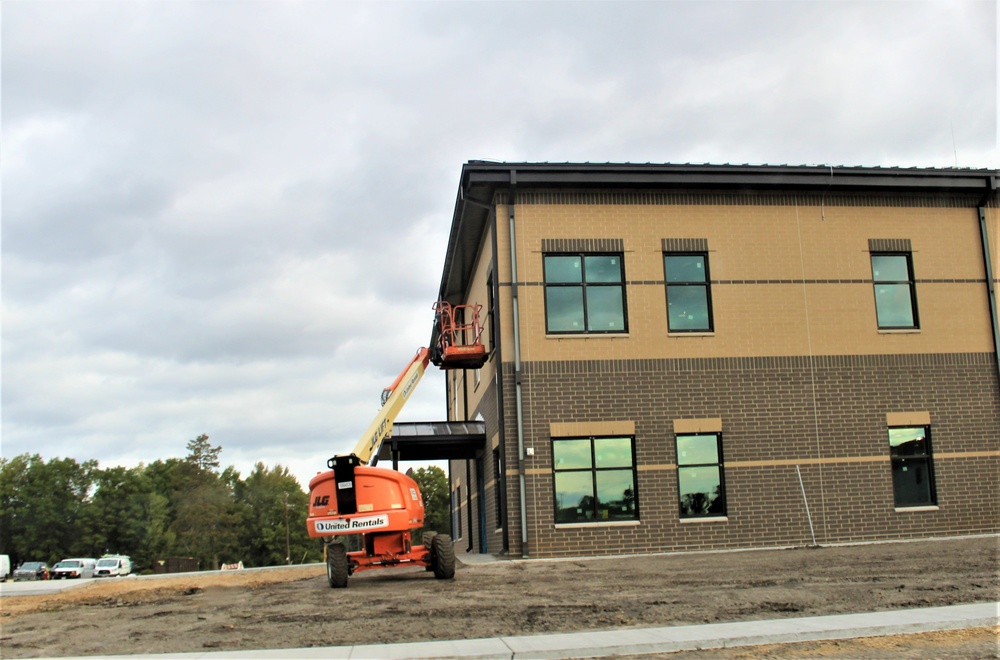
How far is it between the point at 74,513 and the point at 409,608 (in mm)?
115543

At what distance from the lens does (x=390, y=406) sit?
66.6 ft

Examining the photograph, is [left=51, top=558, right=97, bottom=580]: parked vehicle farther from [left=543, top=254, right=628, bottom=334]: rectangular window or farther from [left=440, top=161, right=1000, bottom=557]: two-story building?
[left=543, top=254, right=628, bottom=334]: rectangular window

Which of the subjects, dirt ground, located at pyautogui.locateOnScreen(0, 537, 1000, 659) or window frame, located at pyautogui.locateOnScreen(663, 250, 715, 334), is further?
window frame, located at pyautogui.locateOnScreen(663, 250, 715, 334)

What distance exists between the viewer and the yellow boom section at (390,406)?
19.2 meters

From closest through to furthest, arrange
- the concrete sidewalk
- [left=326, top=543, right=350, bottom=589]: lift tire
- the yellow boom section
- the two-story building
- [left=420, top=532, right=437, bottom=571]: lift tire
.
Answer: the concrete sidewalk → [left=326, top=543, right=350, bottom=589]: lift tire → [left=420, top=532, right=437, bottom=571]: lift tire → the yellow boom section → the two-story building

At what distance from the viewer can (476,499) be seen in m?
29.0

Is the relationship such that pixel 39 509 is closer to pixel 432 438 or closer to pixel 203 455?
pixel 203 455

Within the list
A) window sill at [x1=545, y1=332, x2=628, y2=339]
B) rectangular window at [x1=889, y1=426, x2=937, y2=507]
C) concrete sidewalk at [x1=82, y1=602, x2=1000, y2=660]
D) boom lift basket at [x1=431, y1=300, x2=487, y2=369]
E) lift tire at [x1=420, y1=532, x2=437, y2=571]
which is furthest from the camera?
boom lift basket at [x1=431, y1=300, x2=487, y2=369]

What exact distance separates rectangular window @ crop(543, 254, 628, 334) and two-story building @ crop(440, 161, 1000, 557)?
1.8 inches

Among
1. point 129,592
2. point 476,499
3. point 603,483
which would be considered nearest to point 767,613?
point 603,483

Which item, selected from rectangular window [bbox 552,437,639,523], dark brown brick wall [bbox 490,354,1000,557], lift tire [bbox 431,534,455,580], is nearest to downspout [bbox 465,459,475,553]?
rectangular window [bbox 552,437,639,523]

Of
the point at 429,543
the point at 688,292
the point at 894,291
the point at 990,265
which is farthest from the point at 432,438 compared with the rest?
the point at 990,265

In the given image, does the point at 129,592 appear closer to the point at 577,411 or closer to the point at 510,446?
the point at 510,446

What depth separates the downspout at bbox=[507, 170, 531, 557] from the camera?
2097 centimetres
